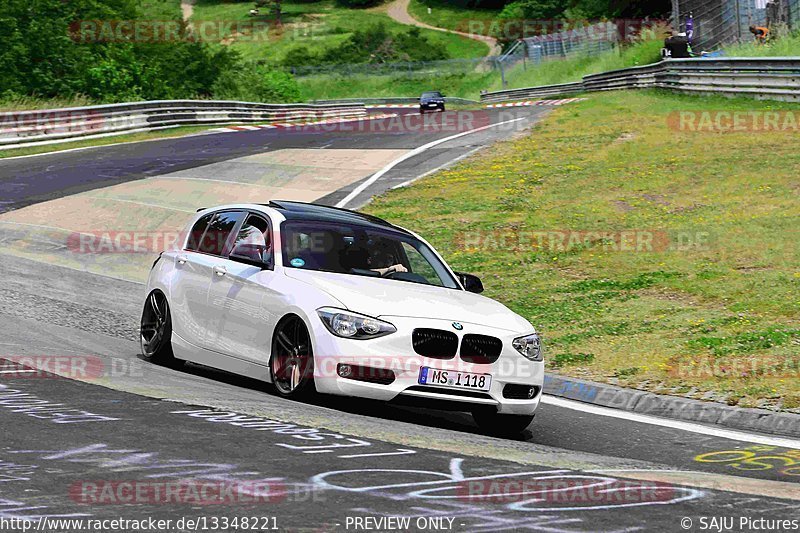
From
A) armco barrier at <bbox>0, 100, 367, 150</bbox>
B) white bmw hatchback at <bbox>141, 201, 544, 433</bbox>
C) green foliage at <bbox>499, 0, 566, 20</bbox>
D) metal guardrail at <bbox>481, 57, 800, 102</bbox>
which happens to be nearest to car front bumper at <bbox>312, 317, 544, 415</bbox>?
white bmw hatchback at <bbox>141, 201, 544, 433</bbox>

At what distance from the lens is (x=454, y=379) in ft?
28.7

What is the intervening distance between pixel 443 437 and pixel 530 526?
253 centimetres

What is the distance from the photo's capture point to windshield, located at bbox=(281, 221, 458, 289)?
985cm

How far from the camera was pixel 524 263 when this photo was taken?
17750 mm

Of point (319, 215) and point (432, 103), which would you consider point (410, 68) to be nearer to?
point (432, 103)

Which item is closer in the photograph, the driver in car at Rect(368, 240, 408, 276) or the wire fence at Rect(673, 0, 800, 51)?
the driver in car at Rect(368, 240, 408, 276)

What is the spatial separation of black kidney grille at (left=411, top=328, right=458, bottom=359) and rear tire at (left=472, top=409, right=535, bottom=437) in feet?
2.18

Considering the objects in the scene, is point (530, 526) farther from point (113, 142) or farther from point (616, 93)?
point (616, 93)

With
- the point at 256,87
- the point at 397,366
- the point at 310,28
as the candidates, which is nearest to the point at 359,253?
the point at 397,366

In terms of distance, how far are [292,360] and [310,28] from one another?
5094 inches

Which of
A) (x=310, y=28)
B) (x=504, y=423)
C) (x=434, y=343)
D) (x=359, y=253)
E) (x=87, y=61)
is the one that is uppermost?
(x=310, y=28)

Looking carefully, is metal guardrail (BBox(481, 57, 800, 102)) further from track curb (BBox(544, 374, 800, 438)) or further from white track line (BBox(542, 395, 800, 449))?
white track line (BBox(542, 395, 800, 449))

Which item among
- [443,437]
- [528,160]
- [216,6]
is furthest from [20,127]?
[216,6]

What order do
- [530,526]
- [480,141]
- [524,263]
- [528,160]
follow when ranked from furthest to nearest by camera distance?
[480,141], [528,160], [524,263], [530,526]
